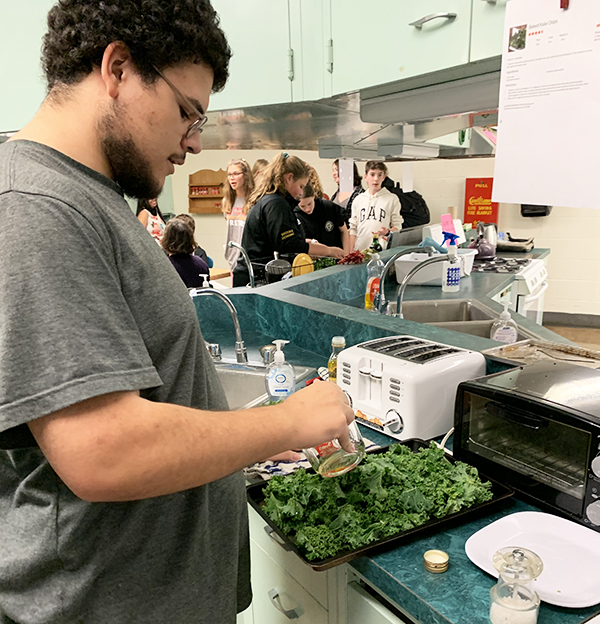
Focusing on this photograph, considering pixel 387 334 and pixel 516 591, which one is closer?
pixel 516 591

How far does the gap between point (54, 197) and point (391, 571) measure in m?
0.79

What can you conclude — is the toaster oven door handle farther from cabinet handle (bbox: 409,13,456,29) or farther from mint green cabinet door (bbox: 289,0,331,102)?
mint green cabinet door (bbox: 289,0,331,102)

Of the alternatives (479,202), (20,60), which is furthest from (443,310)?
(479,202)

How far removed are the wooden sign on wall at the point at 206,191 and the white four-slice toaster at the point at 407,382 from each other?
5.54 metres

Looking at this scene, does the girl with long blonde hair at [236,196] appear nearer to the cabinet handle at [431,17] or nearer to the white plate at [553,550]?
the cabinet handle at [431,17]

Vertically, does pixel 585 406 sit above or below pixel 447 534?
above

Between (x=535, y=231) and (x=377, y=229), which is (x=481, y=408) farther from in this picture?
(x=535, y=231)

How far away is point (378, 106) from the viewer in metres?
1.58

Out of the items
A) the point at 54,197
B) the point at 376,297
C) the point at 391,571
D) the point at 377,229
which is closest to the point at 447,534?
the point at 391,571

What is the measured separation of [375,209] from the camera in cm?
511

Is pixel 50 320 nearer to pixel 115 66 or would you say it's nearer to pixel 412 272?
pixel 115 66

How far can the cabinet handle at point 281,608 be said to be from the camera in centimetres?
116

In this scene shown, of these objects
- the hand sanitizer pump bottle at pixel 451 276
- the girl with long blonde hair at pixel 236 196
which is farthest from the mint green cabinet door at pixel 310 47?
the girl with long blonde hair at pixel 236 196

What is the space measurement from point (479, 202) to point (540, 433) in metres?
5.32
